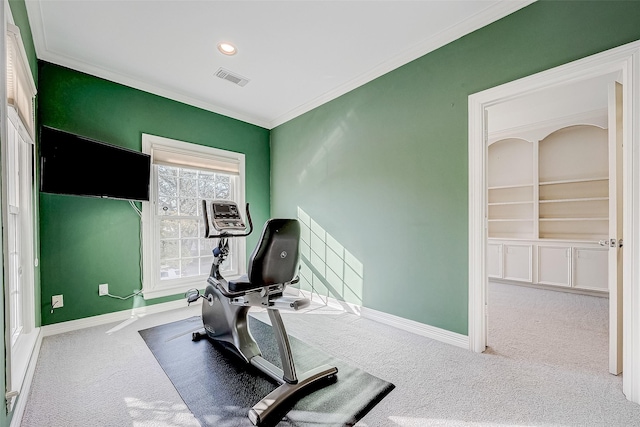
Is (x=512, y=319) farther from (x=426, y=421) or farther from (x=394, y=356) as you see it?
(x=426, y=421)

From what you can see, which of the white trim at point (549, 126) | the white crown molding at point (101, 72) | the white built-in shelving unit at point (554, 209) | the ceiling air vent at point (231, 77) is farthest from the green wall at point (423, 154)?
the white trim at point (549, 126)

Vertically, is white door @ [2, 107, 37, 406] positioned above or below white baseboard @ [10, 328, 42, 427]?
above

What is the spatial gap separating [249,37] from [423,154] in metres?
1.88

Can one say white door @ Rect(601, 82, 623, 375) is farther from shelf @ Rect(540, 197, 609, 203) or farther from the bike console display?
shelf @ Rect(540, 197, 609, 203)

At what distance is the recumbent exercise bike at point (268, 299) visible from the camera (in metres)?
1.58

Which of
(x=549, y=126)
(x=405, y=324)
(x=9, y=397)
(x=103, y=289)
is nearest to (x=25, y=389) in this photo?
(x=9, y=397)

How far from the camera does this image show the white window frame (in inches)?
122

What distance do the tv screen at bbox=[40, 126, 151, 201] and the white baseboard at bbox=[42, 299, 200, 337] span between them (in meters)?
1.25

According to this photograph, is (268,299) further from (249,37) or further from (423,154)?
(249,37)

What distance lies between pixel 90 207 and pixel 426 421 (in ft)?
11.2

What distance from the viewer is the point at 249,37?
237 centimetres

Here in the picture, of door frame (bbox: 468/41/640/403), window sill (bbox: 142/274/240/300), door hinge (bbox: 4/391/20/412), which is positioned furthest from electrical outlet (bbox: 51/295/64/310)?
door frame (bbox: 468/41/640/403)

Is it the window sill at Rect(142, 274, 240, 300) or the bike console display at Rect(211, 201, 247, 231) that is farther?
the window sill at Rect(142, 274, 240, 300)

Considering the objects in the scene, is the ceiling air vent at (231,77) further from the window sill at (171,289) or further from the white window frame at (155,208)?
the window sill at (171,289)
